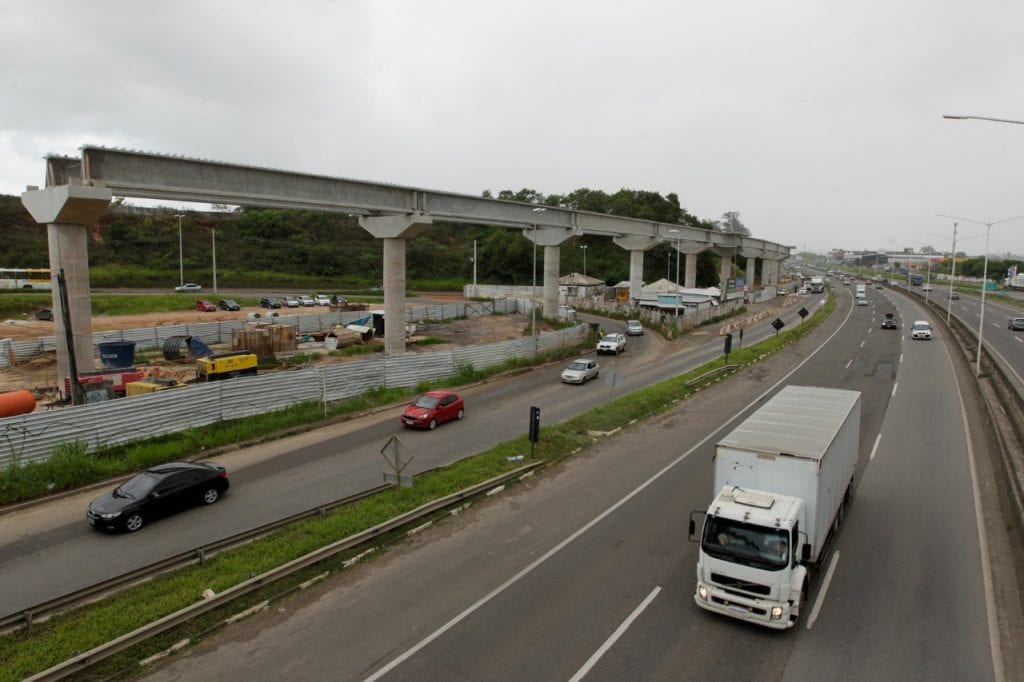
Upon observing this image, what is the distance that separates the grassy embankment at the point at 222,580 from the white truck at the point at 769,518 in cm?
752

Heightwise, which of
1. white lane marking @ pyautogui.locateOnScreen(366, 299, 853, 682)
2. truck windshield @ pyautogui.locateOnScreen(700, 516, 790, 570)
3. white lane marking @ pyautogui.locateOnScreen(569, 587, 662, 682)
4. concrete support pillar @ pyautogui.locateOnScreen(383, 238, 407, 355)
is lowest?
white lane marking @ pyautogui.locateOnScreen(366, 299, 853, 682)

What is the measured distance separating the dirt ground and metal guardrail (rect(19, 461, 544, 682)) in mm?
21123

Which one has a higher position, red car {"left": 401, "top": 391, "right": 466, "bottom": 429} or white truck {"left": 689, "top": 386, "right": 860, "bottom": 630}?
white truck {"left": 689, "top": 386, "right": 860, "bottom": 630}

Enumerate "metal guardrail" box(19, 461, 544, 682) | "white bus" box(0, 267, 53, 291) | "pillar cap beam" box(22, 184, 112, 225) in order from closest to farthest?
"metal guardrail" box(19, 461, 544, 682), "pillar cap beam" box(22, 184, 112, 225), "white bus" box(0, 267, 53, 291)

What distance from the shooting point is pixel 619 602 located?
11.5 m

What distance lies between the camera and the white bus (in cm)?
6962

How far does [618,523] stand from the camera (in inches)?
602

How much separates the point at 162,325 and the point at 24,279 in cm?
3522

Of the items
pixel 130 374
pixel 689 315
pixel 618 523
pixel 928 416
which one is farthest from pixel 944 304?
pixel 130 374

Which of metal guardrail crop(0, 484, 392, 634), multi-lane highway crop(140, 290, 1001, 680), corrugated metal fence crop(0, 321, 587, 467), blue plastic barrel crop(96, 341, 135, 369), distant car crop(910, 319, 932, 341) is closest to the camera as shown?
multi-lane highway crop(140, 290, 1001, 680)

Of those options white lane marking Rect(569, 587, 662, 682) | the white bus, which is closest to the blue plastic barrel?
white lane marking Rect(569, 587, 662, 682)

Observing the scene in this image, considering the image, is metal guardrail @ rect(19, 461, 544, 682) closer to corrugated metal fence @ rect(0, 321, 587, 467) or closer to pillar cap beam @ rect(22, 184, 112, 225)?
corrugated metal fence @ rect(0, 321, 587, 467)

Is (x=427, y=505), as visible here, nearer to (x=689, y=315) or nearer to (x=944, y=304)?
(x=689, y=315)

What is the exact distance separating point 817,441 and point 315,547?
10.7 m
